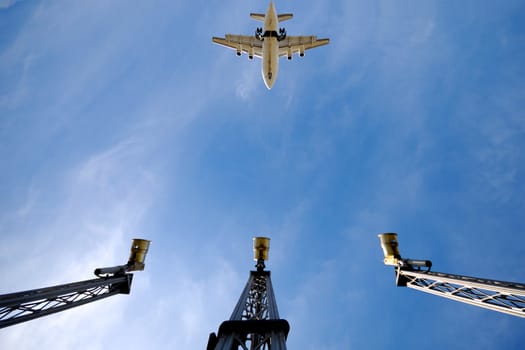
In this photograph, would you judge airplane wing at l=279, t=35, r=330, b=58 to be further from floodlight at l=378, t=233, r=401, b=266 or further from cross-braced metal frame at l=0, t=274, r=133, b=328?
cross-braced metal frame at l=0, t=274, r=133, b=328

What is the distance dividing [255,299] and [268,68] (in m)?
21.3

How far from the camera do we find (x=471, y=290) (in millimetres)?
6289

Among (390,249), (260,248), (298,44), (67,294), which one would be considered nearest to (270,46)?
(298,44)

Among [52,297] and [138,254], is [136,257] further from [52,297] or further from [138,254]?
[52,297]

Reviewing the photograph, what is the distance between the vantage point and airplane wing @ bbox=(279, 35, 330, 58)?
27172 millimetres

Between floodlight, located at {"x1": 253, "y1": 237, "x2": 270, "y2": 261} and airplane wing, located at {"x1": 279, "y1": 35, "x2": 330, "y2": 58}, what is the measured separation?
2306cm

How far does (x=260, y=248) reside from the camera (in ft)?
35.6

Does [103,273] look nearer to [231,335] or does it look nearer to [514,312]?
[231,335]

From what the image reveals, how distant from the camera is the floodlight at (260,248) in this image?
34.8 ft

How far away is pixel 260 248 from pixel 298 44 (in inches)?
975

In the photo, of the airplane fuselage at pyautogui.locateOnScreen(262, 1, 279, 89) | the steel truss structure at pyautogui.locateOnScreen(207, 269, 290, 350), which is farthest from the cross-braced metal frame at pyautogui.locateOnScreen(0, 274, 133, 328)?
the airplane fuselage at pyautogui.locateOnScreen(262, 1, 279, 89)

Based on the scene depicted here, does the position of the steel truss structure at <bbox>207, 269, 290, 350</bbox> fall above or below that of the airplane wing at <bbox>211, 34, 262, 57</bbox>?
below

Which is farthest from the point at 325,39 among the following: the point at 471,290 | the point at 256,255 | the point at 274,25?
the point at 471,290

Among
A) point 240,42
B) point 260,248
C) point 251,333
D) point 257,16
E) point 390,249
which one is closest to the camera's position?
point 251,333
